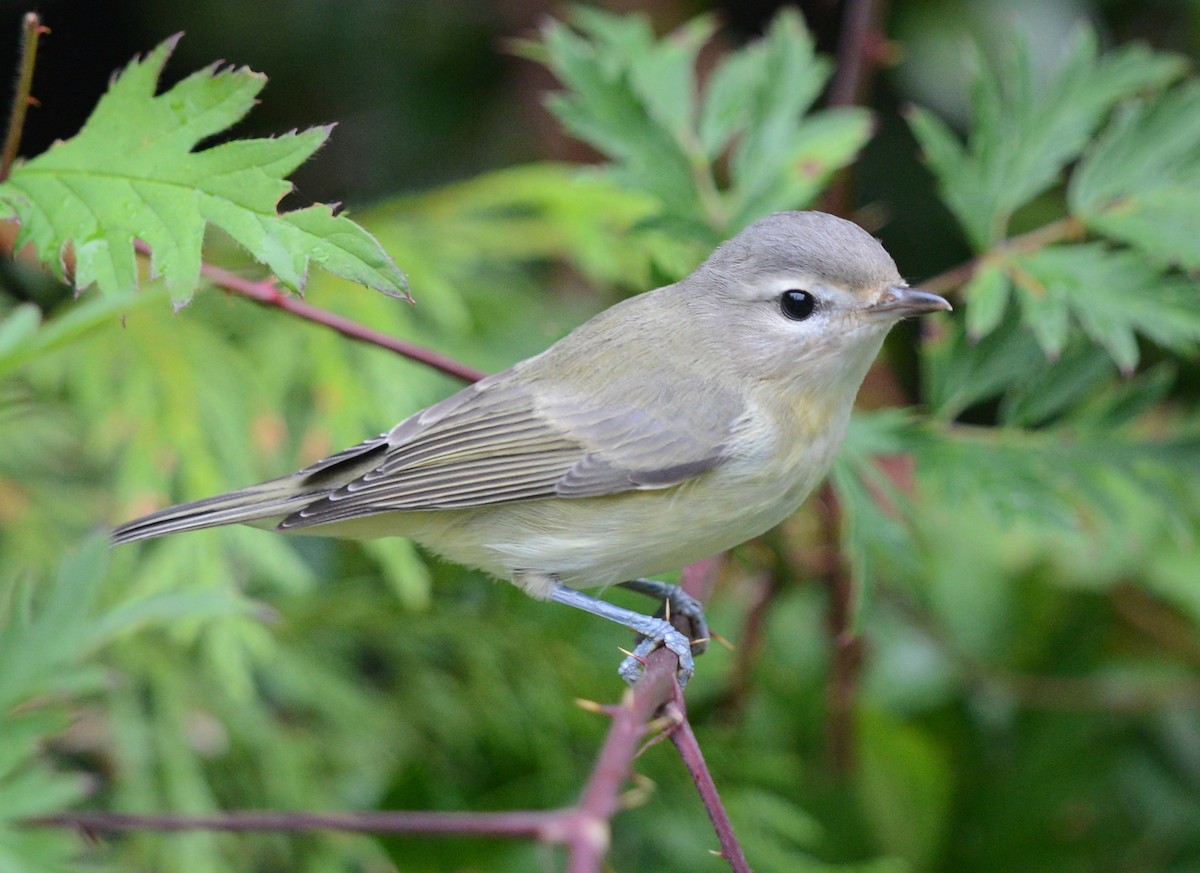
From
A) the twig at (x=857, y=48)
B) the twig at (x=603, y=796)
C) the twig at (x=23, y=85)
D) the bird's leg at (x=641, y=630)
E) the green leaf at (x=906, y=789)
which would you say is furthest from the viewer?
the green leaf at (x=906, y=789)

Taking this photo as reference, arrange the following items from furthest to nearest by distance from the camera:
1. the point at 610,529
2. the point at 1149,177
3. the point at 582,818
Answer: the point at 1149,177 → the point at 610,529 → the point at 582,818

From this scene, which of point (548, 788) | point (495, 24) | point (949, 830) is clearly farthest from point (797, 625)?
point (495, 24)

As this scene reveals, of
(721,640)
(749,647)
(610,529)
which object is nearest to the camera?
(721,640)

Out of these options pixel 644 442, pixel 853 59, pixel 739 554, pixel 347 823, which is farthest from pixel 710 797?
pixel 853 59

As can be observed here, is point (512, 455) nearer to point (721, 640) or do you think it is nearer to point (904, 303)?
point (721, 640)

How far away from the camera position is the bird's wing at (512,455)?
89.1 inches

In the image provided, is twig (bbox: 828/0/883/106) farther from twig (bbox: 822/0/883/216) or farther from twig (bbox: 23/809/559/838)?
twig (bbox: 23/809/559/838)

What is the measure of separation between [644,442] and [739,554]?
0.48 m

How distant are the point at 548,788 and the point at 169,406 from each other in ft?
4.26

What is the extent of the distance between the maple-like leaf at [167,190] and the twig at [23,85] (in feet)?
0.17

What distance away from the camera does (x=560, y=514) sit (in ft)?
7.70

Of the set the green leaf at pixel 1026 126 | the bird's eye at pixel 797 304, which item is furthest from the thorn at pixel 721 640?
the green leaf at pixel 1026 126

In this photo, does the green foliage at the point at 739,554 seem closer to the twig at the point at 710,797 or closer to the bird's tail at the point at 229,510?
the bird's tail at the point at 229,510

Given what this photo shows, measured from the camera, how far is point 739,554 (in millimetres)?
2658
